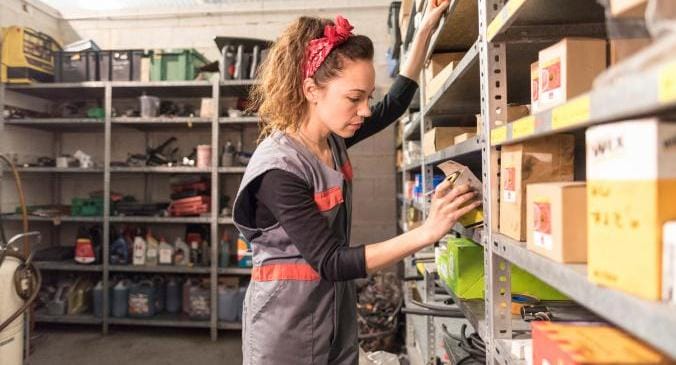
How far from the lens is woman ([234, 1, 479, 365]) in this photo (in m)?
1.12

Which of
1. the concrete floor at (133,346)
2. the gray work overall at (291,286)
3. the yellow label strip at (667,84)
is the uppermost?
the yellow label strip at (667,84)

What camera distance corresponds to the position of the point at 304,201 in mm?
1120

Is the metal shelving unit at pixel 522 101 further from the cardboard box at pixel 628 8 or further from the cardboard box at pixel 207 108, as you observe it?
the cardboard box at pixel 207 108

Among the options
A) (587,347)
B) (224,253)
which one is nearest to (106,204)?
(224,253)

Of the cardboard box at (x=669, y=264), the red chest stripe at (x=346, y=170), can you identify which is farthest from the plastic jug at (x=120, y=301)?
the cardboard box at (x=669, y=264)

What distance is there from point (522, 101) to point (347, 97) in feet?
2.86

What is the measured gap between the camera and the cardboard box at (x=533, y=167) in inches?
35.4

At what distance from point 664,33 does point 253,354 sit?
4.12 ft

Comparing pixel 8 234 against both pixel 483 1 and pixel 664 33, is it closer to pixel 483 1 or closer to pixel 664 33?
pixel 483 1

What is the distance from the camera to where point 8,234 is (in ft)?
13.4

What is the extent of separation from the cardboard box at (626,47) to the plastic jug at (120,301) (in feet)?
13.6

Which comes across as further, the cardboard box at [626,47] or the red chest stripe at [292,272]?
the red chest stripe at [292,272]

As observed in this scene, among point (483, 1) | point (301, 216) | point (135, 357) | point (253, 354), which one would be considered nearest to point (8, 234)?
point (135, 357)

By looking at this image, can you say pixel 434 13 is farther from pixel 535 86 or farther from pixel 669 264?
pixel 669 264
